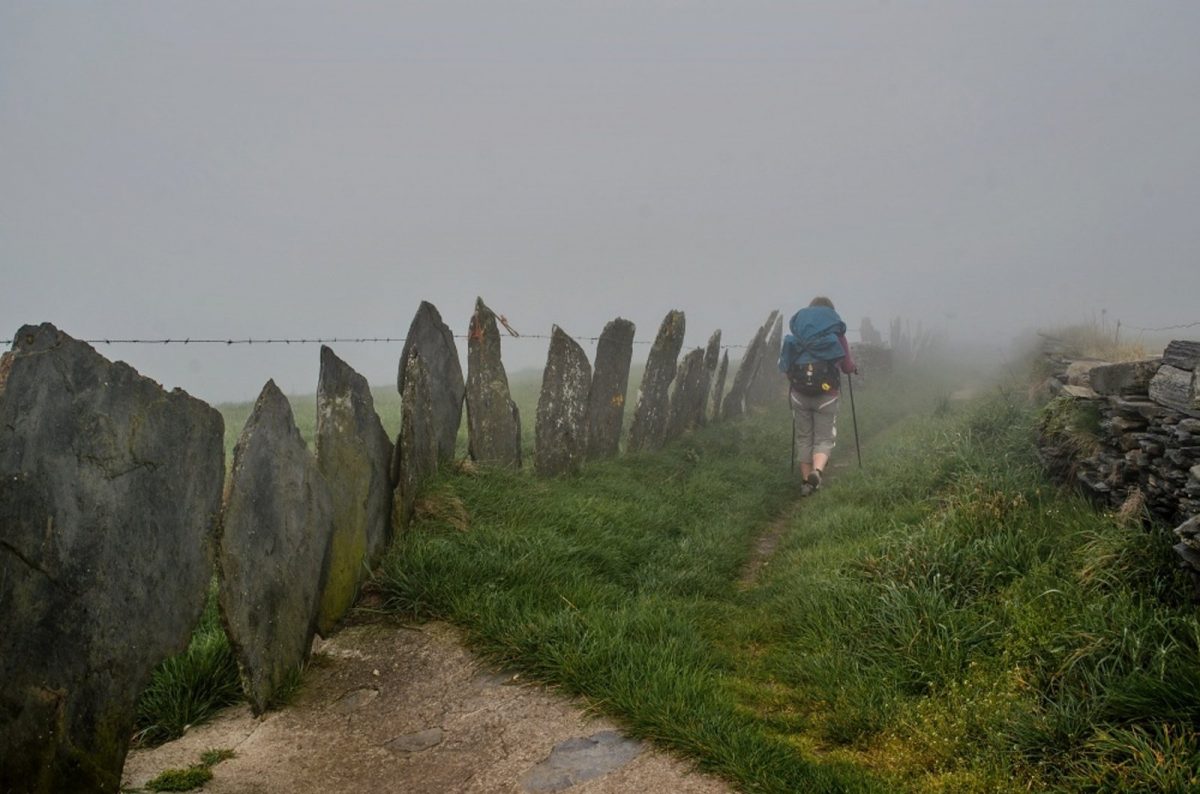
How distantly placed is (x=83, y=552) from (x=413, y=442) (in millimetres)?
2679

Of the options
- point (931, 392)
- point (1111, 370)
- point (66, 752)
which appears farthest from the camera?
point (931, 392)

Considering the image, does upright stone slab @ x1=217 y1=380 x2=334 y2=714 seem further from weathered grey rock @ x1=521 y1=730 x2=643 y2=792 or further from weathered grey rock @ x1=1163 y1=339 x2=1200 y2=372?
weathered grey rock @ x1=1163 y1=339 x2=1200 y2=372

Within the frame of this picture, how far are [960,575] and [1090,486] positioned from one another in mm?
1424

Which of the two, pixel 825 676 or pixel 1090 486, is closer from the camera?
pixel 825 676

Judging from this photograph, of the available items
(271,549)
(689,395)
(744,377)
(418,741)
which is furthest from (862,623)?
(744,377)

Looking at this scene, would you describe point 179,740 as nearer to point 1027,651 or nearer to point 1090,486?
point 1027,651

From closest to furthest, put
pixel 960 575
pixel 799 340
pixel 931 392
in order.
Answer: pixel 960 575, pixel 799 340, pixel 931 392

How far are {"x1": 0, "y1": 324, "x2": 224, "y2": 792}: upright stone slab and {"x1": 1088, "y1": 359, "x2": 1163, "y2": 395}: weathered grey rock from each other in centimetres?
521

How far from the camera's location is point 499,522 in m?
6.18

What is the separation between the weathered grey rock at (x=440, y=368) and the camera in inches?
252

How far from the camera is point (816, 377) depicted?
9.64 m

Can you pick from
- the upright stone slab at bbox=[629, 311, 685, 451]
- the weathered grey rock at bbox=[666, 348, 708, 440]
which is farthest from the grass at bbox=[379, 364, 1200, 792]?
the weathered grey rock at bbox=[666, 348, 708, 440]

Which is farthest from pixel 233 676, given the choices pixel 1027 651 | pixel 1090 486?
pixel 1090 486

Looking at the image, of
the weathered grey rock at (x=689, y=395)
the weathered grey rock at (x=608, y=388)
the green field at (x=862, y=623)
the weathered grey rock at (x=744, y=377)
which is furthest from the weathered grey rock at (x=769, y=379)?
the green field at (x=862, y=623)
